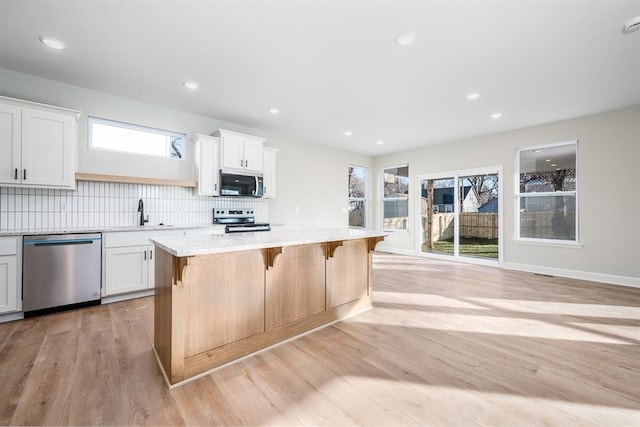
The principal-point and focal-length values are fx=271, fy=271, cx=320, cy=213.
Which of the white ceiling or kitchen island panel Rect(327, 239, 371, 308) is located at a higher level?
the white ceiling

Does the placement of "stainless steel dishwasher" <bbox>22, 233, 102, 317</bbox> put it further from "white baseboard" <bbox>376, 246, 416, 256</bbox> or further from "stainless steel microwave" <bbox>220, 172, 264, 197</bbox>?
"white baseboard" <bbox>376, 246, 416, 256</bbox>

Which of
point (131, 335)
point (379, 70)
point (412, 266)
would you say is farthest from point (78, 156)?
point (412, 266)

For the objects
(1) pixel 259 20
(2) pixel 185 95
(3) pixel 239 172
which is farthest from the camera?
(3) pixel 239 172

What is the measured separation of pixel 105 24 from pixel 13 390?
2750 mm

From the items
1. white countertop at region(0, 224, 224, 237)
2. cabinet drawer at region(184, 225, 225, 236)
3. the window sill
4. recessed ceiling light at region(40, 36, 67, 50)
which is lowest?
the window sill

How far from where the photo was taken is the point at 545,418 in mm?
1470

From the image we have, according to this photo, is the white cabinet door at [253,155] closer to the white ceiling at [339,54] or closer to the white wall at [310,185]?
the white ceiling at [339,54]

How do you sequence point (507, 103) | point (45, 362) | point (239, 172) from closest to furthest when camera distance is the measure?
point (45, 362), point (507, 103), point (239, 172)

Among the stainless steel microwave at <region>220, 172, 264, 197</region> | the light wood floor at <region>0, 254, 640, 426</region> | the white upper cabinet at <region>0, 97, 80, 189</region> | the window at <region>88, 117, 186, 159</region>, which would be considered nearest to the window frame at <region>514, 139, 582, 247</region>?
the light wood floor at <region>0, 254, 640, 426</region>

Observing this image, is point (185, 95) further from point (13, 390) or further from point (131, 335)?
point (13, 390)

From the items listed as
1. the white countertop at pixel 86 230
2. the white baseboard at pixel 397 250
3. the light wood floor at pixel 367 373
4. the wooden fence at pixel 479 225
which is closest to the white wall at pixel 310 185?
the white baseboard at pixel 397 250

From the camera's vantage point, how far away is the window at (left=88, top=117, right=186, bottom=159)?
3.62 m

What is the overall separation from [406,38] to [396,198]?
16.9 ft

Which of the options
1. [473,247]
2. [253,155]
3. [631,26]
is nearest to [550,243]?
[473,247]
